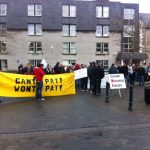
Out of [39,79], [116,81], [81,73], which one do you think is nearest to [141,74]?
[81,73]

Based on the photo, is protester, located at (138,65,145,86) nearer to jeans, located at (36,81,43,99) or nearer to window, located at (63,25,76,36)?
jeans, located at (36,81,43,99)

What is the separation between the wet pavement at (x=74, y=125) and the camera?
26.4 feet

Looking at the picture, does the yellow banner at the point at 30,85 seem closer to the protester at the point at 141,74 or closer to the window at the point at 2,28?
the protester at the point at 141,74

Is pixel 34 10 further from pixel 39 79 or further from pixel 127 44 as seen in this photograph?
pixel 39 79

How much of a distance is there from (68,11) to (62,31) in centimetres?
328

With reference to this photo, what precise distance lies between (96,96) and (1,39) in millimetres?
36640

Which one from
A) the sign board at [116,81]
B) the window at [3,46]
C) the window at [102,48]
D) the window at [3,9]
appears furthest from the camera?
the window at [102,48]

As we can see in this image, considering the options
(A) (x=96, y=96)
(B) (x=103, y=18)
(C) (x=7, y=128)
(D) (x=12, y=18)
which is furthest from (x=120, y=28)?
(C) (x=7, y=128)

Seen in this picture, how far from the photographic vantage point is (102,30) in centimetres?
5331

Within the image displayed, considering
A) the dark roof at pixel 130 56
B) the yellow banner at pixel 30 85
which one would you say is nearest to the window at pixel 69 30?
the dark roof at pixel 130 56

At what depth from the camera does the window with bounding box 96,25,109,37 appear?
175 feet

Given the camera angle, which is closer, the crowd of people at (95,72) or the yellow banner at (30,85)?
the yellow banner at (30,85)

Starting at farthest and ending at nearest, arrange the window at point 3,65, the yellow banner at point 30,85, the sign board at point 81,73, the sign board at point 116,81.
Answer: the window at point 3,65
the sign board at point 81,73
the sign board at point 116,81
the yellow banner at point 30,85

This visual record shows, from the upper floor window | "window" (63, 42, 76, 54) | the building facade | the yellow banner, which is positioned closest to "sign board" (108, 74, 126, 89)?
the yellow banner
